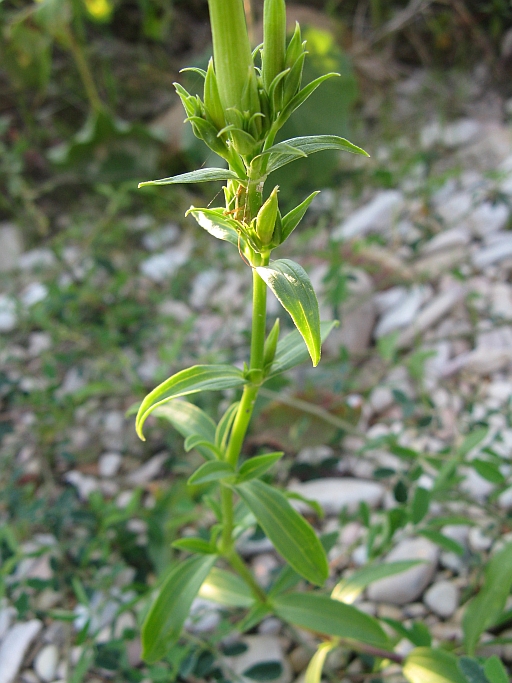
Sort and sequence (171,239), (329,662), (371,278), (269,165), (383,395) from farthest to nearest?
(171,239), (371,278), (383,395), (329,662), (269,165)

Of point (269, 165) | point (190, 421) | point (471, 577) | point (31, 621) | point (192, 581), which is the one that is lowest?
point (31, 621)

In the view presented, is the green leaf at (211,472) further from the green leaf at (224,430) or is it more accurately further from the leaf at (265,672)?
the leaf at (265,672)

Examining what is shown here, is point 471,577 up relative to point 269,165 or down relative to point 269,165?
down

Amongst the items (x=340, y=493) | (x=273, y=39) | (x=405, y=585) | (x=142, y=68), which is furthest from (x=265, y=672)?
(x=142, y=68)

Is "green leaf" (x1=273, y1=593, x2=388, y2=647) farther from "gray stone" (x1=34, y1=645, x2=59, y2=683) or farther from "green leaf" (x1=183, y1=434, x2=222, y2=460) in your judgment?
"gray stone" (x1=34, y1=645, x2=59, y2=683)

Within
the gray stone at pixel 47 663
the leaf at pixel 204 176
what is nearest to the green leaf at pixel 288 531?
the leaf at pixel 204 176

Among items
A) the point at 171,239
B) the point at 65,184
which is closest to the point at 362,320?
the point at 171,239

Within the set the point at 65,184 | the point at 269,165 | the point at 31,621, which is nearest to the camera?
the point at 269,165

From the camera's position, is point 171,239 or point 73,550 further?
point 171,239

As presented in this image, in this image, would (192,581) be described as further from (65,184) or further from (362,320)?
(65,184)
